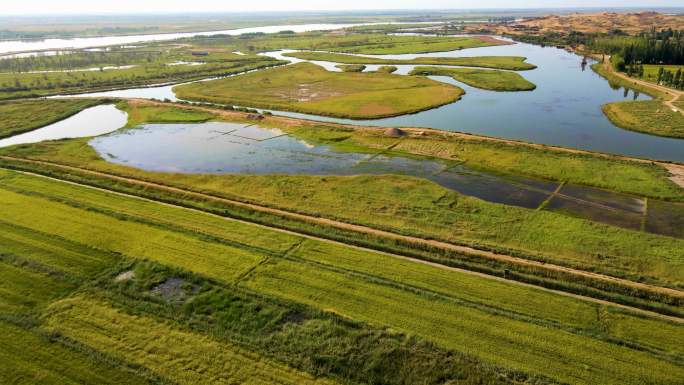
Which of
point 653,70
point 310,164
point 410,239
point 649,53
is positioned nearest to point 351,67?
point 653,70

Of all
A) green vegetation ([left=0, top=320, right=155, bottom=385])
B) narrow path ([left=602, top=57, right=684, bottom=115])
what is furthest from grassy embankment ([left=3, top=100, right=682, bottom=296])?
narrow path ([left=602, top=57, right=684, bottom=115])

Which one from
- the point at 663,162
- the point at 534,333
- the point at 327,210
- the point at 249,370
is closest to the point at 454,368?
the point at 534,333

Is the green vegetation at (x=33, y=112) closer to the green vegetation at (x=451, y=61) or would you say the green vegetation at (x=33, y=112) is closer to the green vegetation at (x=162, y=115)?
the green vegetation at (x=162, y=115)

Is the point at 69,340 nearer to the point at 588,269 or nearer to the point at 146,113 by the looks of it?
the point at 588,269

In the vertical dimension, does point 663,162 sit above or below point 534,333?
above

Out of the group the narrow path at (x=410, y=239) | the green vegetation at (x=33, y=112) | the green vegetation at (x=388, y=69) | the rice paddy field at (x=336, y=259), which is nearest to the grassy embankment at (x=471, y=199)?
the rice paddy field at (x=336, y=259)
